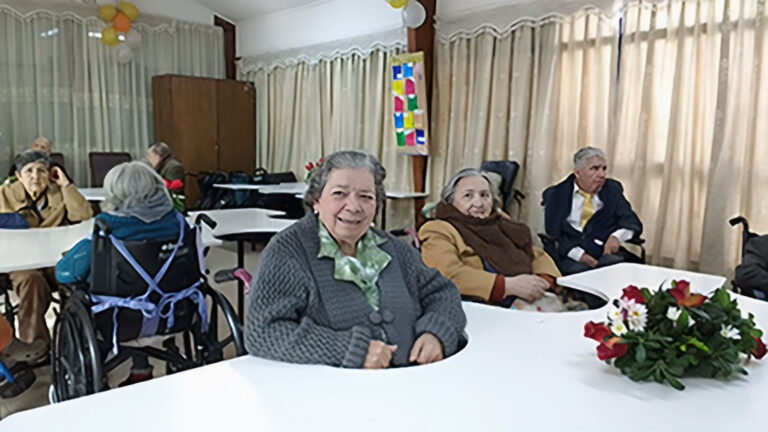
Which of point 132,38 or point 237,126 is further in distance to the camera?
point 237,126

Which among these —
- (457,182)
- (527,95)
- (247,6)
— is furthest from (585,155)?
(247,6)

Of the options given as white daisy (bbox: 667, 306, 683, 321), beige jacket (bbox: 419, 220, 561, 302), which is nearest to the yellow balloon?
beige jacket (bbox: 419, 220, 561, 302)

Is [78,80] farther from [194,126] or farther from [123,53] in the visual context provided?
[194,126]

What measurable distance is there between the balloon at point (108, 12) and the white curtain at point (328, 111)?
191 centimetres

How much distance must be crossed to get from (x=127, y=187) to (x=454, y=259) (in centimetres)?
135

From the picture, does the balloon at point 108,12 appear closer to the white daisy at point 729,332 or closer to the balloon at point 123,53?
the balloon at point 123,53

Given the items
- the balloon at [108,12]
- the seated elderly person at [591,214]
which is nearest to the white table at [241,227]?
the seated elderly person at [591,214]

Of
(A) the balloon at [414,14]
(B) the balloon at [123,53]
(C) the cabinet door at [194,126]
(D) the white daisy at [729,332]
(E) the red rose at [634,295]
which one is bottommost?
(D) the white daisy at [729,332]

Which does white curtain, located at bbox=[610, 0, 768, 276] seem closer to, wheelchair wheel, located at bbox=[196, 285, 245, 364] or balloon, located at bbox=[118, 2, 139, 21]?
wheelchair wheel, located at bbox=[196, 285, 245, 364]

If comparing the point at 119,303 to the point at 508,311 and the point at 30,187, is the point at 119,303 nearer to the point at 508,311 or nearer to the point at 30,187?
the point at 508,311

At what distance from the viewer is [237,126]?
341 inches

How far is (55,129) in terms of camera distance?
296 inches

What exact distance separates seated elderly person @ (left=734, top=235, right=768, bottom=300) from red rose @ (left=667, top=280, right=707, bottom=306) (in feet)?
5.82

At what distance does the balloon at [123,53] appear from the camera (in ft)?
25.5
